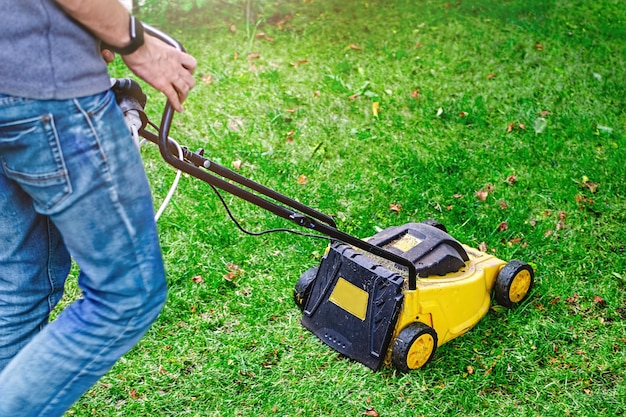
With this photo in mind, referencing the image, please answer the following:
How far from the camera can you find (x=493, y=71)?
4465mm

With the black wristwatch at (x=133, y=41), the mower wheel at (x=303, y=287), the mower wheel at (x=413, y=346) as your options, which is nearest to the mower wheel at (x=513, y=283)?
the mower wheel at (x=413, y=346)

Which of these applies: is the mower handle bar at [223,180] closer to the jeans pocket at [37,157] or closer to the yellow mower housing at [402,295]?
the yellow mower housing at [402,295]

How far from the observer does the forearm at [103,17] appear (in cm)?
132

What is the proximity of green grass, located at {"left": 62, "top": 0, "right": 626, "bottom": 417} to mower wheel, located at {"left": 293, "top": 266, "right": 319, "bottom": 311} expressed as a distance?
2.5 inches

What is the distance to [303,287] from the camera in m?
2.75

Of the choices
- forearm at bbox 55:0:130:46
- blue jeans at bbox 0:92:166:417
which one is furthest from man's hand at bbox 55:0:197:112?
blue jeans at bbox 0:92:166:417

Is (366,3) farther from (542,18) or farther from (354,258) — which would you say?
(354,258)

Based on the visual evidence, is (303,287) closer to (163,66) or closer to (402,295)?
(402,295)

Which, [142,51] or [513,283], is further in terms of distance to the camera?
[513,283]

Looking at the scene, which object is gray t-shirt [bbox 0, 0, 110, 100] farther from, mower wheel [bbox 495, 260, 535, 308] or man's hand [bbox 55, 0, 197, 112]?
mower wheel [bbox 495, 260, 535, 308]

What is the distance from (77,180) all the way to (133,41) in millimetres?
291

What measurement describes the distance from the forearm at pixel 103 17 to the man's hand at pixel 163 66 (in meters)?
0.07

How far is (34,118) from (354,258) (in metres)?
1.38

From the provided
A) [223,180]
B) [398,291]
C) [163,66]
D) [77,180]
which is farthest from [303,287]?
[77,180]
